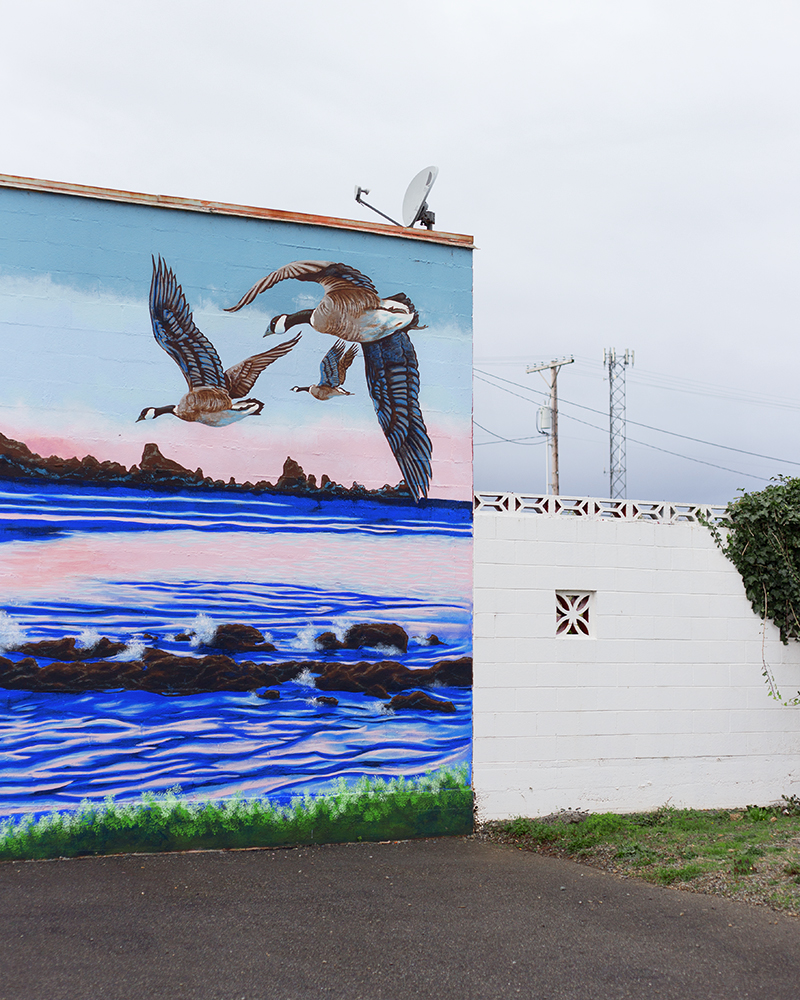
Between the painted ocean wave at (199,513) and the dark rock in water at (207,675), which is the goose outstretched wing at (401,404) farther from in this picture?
the dark rock in water at (207,675)

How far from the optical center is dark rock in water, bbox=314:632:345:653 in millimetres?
7266

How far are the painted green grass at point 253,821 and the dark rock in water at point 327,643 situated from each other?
1.08m

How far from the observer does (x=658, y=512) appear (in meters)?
8.28

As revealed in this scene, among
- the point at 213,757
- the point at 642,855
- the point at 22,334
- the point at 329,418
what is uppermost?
the point at 22,334

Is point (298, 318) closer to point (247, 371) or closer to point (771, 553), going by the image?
point (247, 371)

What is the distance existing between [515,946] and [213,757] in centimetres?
292

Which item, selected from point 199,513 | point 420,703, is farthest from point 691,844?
point 199,513

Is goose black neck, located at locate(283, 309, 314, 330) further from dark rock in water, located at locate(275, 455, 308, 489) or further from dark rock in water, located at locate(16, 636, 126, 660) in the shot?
dark rock in water, located at locate(16, 636, 126, 660)

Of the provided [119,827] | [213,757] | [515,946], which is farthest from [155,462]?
[515,946]

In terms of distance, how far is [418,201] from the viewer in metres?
8.14

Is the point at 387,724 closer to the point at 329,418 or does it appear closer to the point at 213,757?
the point at 213,757

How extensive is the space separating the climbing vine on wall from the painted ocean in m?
2.68

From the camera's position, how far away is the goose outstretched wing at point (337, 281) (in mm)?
7535

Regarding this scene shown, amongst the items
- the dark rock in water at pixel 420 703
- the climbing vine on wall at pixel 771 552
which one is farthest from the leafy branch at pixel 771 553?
the dark rock in water at pixel 420 703
